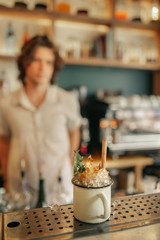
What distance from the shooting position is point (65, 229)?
0.68 meters

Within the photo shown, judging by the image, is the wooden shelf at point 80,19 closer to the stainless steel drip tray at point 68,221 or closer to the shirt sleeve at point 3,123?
the shirt sleeve at point 3,123

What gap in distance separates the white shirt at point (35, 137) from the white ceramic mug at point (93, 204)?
3.13 feet

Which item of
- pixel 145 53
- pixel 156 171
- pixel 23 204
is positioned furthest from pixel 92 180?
pixel 145 53

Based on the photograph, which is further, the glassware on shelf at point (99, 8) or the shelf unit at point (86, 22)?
the glassware on shelf at point (99, 8)

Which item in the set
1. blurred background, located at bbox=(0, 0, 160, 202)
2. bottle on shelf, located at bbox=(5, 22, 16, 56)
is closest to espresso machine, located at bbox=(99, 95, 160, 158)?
blurred background, located at bbox=(0, 0, 160, 202)

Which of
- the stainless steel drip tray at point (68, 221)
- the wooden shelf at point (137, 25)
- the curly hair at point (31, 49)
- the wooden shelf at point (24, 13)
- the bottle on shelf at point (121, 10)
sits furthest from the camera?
the bottle on shelf at point (121, 10)

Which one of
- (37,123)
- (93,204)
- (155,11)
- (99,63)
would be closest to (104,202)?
(93,204)

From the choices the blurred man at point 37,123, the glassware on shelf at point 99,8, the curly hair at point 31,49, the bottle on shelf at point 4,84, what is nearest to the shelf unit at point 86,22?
the glassware on shelf at point 99,8

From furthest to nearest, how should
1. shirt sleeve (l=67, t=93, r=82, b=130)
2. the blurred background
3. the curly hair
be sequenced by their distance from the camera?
the blurred background → shirt sleeve (l=67, t=93, r=82, b=130) → the curly hair

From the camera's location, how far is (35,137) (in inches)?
66.0

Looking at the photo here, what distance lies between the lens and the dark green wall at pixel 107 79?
3.12m

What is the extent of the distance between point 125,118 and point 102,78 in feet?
2.78

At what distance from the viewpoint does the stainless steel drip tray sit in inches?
25.7

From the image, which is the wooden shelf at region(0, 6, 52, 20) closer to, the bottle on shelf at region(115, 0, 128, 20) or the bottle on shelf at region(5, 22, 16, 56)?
the bottle on shelf at region(5, 22, 16, 56)
